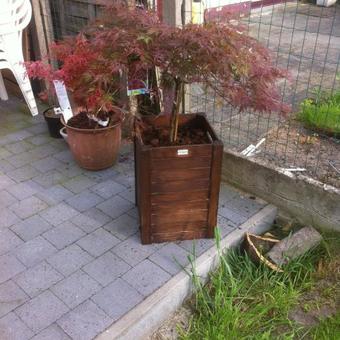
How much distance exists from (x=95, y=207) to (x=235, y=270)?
911 millimetres

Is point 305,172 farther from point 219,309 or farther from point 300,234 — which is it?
point 219,309

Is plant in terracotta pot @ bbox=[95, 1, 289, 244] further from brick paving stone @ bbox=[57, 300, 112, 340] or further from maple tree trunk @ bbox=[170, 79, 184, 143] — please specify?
brick paving stone @ bbox=[57, 300, 112, 340]

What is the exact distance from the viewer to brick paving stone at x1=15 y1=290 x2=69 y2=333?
179 cm

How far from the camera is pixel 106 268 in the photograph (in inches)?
82.3

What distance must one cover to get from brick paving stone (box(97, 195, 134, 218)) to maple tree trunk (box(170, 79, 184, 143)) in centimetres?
61

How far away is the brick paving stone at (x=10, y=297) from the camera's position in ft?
6.14

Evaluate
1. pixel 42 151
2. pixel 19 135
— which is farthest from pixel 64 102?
pixel 19 135

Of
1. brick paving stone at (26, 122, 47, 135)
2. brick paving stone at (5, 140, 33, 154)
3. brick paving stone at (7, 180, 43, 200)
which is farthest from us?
brick paving stone at (26, 122, 47, 135)

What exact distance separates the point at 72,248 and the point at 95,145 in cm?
80

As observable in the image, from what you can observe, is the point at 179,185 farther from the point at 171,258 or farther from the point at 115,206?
the point at 115,206

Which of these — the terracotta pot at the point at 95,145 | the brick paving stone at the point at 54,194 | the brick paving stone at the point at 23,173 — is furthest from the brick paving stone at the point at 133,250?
the brick paving stone at the point at 23,173

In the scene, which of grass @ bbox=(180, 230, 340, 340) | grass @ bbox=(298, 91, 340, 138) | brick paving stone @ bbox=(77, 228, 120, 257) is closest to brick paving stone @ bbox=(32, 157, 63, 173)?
brick paving stone @ bbox=(77, 228, 120, 257)

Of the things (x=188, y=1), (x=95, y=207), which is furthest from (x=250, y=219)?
(x=188, y=1)

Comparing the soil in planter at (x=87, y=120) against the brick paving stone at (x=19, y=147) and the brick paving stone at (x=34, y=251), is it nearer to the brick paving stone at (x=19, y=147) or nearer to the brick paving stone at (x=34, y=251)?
the brick paving stone at (x=19, y=147)
